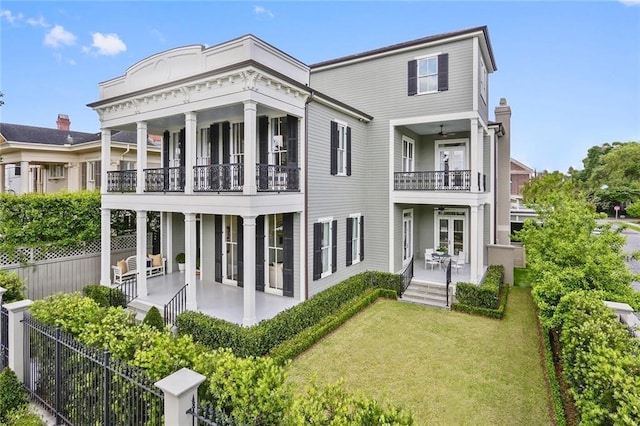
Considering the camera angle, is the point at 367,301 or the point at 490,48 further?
the point at 490,48

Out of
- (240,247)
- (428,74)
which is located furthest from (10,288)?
(428,74)

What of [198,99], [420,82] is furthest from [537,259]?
[198,99]

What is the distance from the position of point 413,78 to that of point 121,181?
12865 millimetres

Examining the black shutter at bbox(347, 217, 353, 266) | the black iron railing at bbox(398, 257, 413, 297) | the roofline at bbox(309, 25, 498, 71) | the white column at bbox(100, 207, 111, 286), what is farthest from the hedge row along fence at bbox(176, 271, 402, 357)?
the roofline at bbox(309, 25, 498, 71)

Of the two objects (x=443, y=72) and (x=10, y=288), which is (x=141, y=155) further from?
(x=443, y=72)

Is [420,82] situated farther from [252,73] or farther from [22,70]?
[22,70]

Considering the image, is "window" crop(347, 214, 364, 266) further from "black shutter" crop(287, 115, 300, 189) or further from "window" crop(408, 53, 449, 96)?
"window" crop(408, 53, 449, 96)

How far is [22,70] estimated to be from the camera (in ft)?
61.3

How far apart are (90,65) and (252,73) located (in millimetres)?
19959

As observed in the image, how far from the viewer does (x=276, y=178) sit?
10570mm

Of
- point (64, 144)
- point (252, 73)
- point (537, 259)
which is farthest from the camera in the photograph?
point (64, 144)

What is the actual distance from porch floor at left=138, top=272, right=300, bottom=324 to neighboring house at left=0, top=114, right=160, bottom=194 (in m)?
10.4

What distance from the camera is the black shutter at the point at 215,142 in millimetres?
12984

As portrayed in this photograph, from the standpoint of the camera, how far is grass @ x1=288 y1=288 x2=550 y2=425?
21.7 ft
